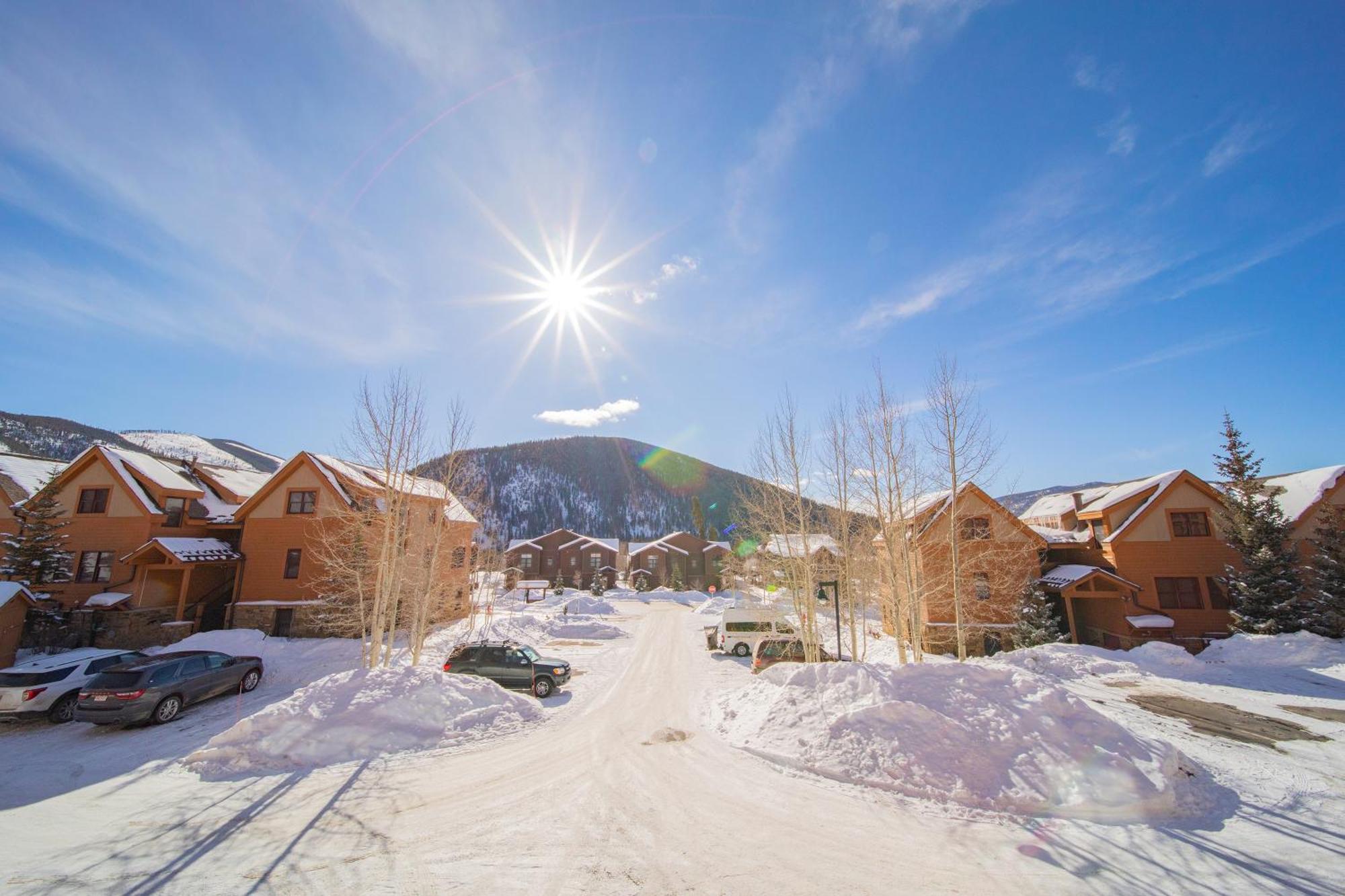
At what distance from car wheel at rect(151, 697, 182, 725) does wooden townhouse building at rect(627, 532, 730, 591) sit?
52.5m

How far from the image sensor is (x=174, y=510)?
26.4m

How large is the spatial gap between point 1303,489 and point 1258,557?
6.71m

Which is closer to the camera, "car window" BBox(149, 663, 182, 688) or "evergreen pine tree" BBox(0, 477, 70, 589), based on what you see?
"car window" BBox(149, 663, 182, 688)

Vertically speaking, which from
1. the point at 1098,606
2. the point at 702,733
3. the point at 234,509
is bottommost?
the point at 702,733

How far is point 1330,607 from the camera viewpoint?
2048 cm

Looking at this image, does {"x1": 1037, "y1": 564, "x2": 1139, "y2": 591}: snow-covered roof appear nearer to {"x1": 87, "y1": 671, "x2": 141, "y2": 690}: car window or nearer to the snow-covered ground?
the snow-covered ground

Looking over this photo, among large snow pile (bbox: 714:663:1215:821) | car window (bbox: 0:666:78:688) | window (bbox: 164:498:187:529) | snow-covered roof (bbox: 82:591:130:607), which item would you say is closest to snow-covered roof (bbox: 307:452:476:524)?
window (bbox: 164:498:187:529)

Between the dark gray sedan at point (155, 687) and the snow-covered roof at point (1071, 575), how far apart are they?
33261 mm

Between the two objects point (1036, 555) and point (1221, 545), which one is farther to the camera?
point (1036, 555)

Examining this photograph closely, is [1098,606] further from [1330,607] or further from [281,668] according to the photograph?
[281,668]

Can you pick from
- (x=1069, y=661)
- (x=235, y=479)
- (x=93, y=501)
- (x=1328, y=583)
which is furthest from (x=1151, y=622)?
(x=93, y=501)

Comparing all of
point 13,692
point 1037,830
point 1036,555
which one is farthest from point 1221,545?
point 13,692

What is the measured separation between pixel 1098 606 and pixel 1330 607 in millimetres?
7486

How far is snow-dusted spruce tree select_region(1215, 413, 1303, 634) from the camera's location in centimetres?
2147
